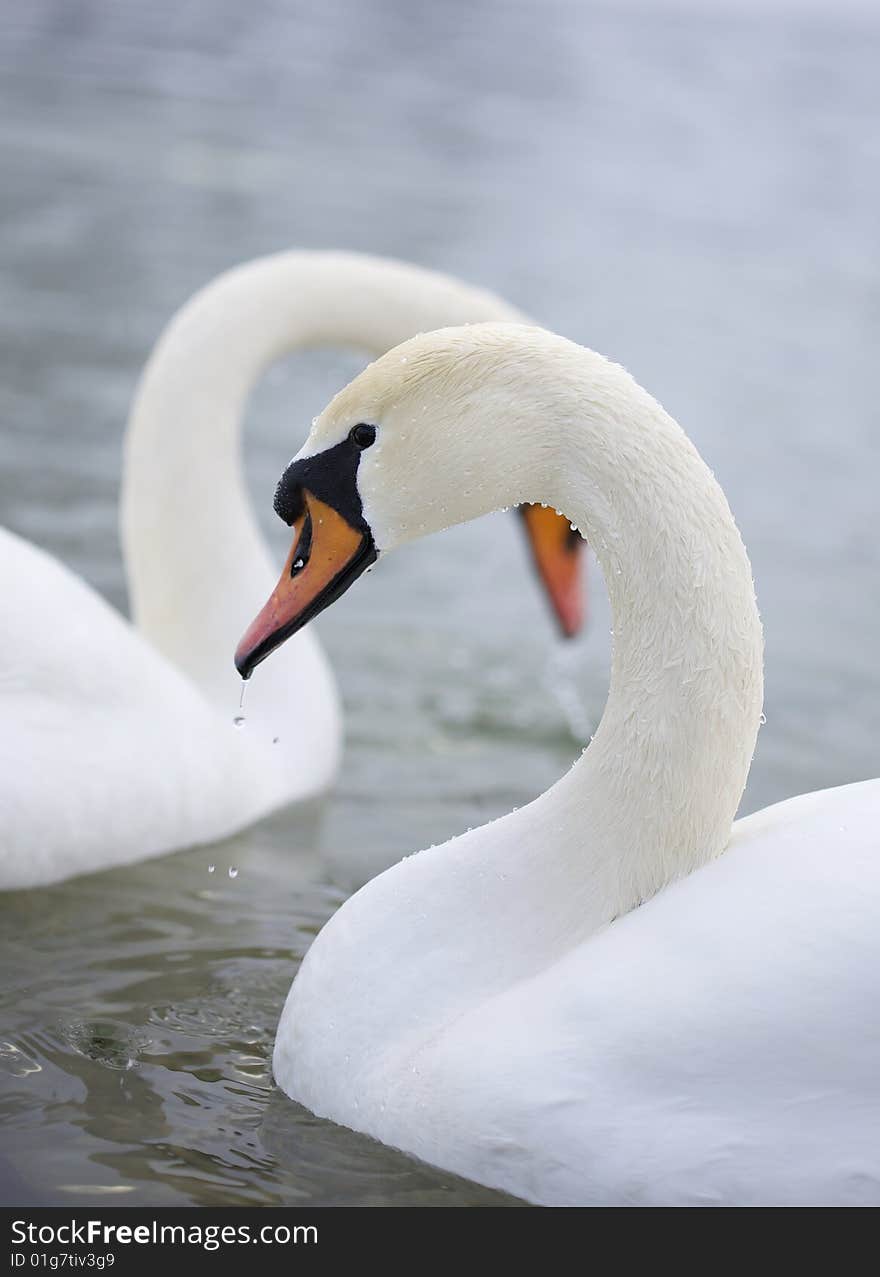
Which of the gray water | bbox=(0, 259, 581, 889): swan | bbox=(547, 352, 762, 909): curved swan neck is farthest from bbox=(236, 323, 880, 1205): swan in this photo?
bbox=(0, 259, 581, 889): swan

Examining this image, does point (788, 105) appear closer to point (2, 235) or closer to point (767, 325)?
point (767, 325)

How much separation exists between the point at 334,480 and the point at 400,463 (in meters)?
0.13

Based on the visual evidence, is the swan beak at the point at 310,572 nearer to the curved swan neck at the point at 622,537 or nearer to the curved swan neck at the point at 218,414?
the curved swan neck at the point at 622,537

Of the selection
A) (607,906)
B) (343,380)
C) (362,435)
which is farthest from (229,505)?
(343,380)

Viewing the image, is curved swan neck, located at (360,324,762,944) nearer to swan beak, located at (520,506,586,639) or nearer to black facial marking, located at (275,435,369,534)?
black facial marking, located at (275,435,369,534)

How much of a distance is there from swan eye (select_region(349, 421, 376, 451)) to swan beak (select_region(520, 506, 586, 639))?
10.0 ft

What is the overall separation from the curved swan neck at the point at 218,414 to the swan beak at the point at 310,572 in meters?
2.29

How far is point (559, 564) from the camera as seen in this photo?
22.2ft


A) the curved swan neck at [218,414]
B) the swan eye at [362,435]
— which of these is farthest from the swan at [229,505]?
the swan eye at [362,435]

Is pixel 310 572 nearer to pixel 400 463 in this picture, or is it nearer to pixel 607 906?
pixel 400 463

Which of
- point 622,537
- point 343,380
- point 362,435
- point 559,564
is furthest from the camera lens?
point 343,380

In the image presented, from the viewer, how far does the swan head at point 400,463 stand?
3566mm

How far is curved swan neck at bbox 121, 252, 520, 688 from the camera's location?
6.18 metres
